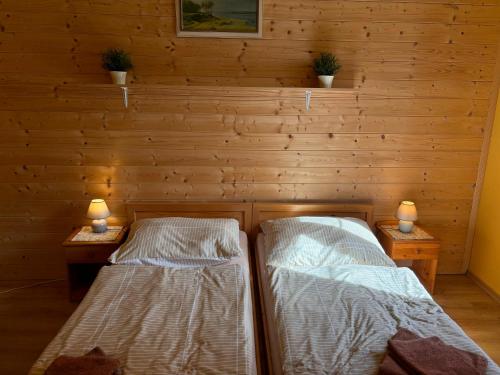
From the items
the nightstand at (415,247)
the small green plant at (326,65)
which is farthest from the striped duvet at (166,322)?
the small green plant at (326,65)

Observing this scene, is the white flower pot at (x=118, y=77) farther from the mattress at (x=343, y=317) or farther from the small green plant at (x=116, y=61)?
the mattress at (x=343, y=317)

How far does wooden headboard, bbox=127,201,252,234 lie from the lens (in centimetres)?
279

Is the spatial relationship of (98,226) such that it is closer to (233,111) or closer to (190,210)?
(190,210)

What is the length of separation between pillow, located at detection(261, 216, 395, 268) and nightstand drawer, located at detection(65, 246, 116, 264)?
107cm

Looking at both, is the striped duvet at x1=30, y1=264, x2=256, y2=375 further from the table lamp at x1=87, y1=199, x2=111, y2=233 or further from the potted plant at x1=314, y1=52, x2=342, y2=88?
the potted plant at x1=314, y1=52, x2=342, y2=88

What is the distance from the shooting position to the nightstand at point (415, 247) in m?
2.68

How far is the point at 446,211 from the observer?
3.01 metres

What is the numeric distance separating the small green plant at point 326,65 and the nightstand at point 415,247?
121cm

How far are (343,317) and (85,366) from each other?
3.67 ft

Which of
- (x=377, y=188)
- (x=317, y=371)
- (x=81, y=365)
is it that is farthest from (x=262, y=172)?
(x=81, y=365)

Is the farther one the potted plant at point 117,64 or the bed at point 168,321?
the potted plant at point 117,64

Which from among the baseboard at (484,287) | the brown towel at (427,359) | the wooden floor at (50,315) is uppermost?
the brown towel at (427,359)

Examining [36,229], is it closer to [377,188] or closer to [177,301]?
[177,301]

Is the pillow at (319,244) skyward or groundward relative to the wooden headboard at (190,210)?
groundward
